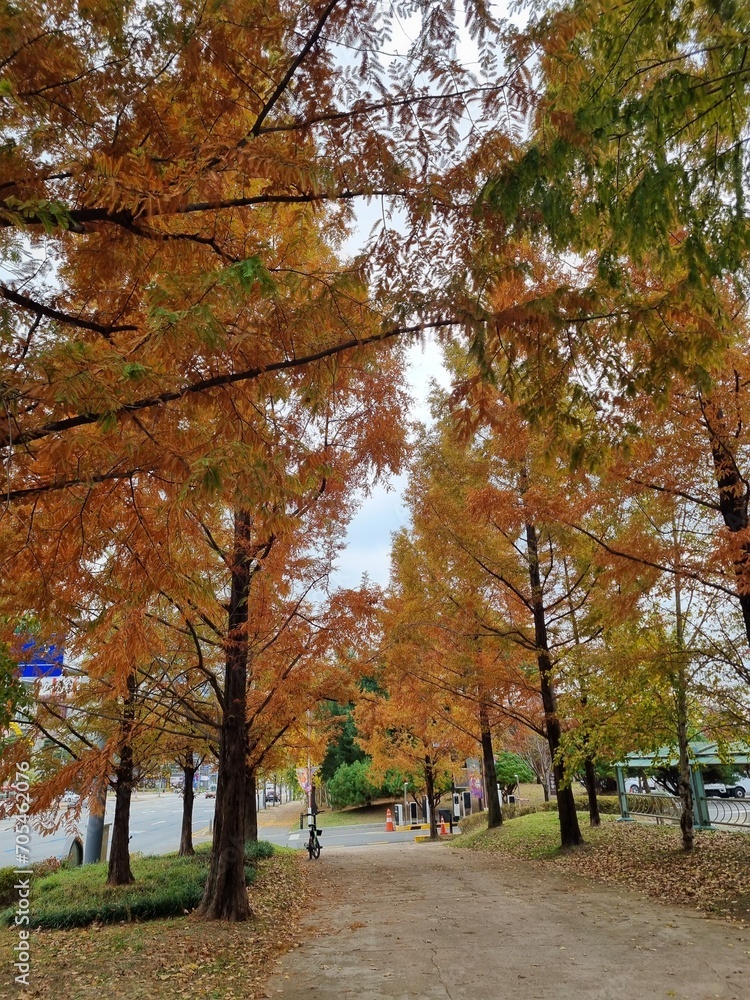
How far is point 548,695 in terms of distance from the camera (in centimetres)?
1370

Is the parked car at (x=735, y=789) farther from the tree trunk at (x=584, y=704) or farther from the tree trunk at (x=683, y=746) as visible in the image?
the tree trunk at (x=683, y=746)

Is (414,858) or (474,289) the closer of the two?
(474,289)

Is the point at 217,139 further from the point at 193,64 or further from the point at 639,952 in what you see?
the point at 639,952

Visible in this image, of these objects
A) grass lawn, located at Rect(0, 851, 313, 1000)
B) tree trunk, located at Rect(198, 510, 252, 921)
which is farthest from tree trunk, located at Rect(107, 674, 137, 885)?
tree trunk, located at Rect(198, 510, 252, 921)

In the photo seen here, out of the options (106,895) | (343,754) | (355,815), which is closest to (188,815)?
(106,895)

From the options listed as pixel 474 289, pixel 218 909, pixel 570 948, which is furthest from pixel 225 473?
pixel 218 909

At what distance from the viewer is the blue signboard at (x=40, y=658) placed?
286 inches

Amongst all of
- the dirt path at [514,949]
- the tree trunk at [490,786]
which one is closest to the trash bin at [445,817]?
the tree trunk at [490,786]

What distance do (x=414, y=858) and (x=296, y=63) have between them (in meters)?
16.5

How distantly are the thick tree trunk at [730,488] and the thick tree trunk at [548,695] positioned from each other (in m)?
5.42

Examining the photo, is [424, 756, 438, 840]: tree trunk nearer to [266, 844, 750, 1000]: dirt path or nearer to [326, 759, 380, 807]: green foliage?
[326, 759, 380, 807]: green foliage

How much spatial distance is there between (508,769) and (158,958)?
3025 cm

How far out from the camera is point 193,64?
139 inches

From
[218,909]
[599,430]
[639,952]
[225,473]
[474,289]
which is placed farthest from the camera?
[218,909]
